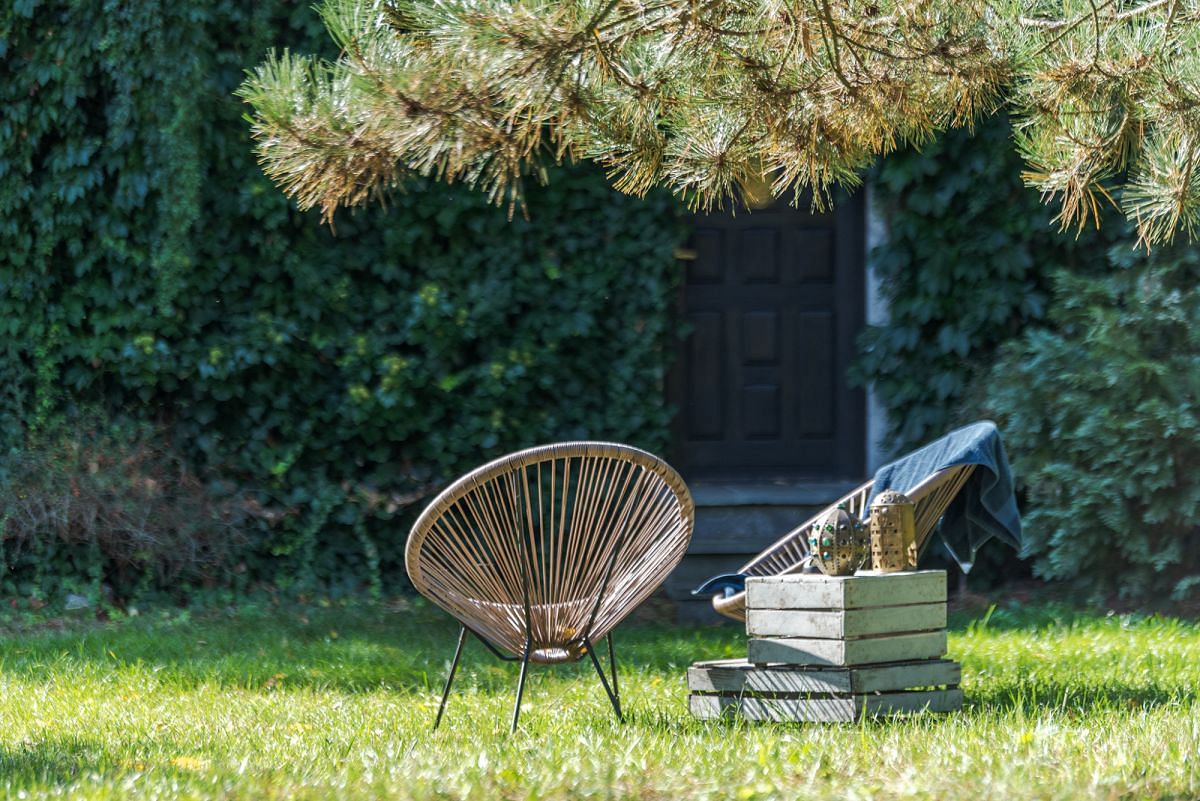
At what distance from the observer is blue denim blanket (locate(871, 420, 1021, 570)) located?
421cm

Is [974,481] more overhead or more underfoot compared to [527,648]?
more overhead

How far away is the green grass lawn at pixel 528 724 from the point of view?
3014 millimetres

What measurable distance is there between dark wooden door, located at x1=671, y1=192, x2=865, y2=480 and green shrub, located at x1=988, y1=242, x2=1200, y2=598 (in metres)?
1.42

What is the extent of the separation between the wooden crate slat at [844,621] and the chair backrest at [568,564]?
352 mm

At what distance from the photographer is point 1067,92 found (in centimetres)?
383

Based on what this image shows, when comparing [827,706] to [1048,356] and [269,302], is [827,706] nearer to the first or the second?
[1048,356]

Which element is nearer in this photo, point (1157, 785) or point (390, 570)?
point (1157, 785)

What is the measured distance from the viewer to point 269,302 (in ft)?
22.5

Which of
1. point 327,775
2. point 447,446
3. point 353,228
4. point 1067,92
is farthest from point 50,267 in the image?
point 1067,92

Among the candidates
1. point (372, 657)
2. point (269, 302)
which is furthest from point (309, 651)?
point (269, 302)

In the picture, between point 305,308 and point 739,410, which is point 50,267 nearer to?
point 305,308

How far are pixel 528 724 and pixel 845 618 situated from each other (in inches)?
36.8

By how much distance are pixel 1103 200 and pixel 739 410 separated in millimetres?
2237

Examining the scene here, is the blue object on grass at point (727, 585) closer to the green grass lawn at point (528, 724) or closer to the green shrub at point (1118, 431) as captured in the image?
the green grass lawn at point (528, 724)
